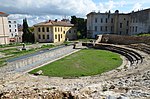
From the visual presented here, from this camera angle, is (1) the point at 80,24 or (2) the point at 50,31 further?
(1) the point at 80,24

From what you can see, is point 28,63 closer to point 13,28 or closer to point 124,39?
point 124,39

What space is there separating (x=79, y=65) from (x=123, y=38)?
66.6ft

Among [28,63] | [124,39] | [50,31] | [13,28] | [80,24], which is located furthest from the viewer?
[13,28]

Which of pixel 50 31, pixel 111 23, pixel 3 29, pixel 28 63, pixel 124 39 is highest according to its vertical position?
pixel 111 23

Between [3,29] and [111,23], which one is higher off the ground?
[111,23]

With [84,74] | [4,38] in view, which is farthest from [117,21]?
[84,74]

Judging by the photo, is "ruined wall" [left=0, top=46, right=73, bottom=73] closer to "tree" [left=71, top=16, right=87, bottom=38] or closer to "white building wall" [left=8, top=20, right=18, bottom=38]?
"tree" [left=71, top=16, right=87, bottom=38]

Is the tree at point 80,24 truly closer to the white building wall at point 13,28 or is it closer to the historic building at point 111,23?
the historic building at point 111,23

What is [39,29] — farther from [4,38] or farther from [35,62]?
[35,62]

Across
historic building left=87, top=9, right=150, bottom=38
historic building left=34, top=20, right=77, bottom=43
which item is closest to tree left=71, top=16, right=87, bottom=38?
historic building left=87, top=9, right=150, bottom=38

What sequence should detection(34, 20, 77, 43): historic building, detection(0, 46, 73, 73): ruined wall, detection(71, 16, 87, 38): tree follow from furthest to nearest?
detection(71, 16, 87, 38): tree < detection(34, 20, 77, 43): historic building < detection(0, 46, 73, 73): ruined wall

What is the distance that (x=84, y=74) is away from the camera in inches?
625

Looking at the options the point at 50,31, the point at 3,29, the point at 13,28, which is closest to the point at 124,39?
the point at 50,31

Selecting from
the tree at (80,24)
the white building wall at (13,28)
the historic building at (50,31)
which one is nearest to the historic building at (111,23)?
the tree at (80,24)
